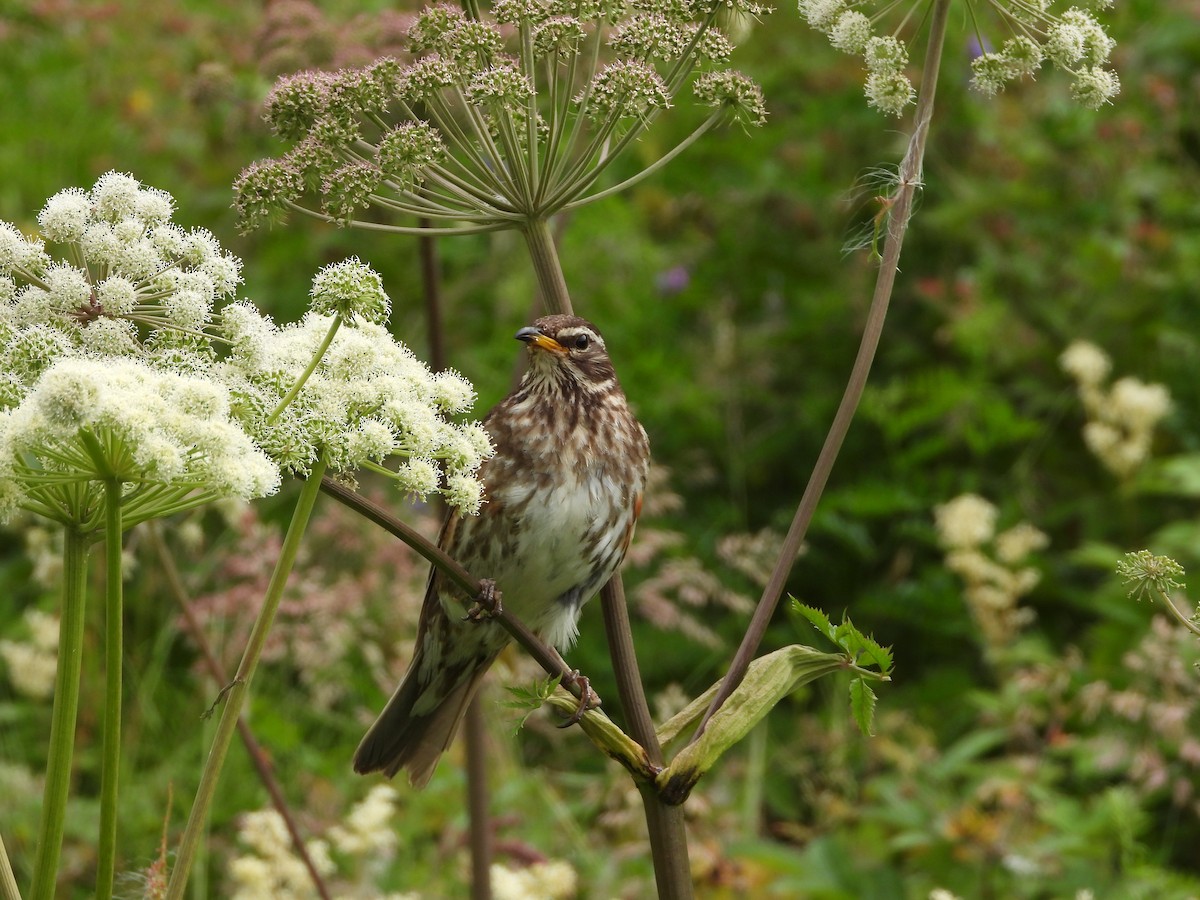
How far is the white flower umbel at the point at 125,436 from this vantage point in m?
1.52

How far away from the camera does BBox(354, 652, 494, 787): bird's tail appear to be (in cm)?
344

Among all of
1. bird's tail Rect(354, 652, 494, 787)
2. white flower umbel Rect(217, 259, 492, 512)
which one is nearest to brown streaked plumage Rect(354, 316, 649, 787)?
bird's tail Rect(354, 652, 494, 787)

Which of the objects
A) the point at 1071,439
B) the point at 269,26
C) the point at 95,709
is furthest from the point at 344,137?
the point at 1071,439

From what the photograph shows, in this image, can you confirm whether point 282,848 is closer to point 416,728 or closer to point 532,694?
point 416,728

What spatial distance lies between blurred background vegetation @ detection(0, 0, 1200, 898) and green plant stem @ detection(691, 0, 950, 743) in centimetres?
160

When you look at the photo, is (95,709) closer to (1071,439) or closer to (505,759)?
(505,759)

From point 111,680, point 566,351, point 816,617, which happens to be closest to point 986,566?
point 566,351

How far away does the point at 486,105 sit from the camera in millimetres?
2371

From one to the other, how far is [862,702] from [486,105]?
1107mm

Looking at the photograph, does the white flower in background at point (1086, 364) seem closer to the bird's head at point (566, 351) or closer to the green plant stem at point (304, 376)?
the bird's head at point (566, 351)

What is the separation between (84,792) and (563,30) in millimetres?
3816

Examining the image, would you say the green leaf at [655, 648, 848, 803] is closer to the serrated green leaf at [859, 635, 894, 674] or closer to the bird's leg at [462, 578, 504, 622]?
the serrated green leaf at [859, 635, 894, 674]

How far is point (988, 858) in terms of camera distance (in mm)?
4176

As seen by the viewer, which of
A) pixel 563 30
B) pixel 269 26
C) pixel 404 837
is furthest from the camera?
pixel 404 837
